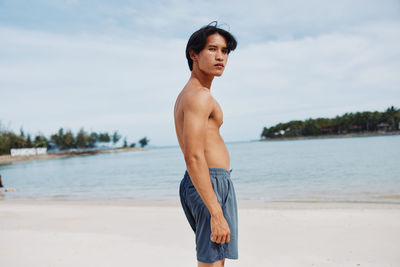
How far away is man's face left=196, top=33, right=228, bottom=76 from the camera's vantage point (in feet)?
6.38

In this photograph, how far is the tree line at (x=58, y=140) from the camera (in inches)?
3799

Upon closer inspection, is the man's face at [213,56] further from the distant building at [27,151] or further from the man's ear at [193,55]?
the distant building at [27,151]

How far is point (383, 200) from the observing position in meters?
9.77

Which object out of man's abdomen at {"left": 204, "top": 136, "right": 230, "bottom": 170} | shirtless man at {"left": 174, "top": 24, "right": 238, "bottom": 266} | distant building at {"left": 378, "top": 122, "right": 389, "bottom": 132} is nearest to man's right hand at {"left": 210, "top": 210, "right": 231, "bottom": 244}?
shirtless man at {"left": 174, "top": 24, "right": 238, "bottom": 266}

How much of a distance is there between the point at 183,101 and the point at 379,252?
3945 millimetres

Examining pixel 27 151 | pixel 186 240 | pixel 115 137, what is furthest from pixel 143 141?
pixel 186 240

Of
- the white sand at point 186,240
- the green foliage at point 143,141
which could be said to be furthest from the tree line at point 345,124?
the white sand at point 186,240

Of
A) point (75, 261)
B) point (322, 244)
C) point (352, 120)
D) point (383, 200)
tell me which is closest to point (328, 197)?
point (383, 200)

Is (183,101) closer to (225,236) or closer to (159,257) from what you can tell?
(225,236)

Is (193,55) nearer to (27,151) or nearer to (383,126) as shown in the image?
(27,151)

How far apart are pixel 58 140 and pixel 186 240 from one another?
124 m

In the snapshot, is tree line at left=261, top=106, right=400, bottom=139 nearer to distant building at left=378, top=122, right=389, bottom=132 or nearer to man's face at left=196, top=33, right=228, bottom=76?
distant building at left=378, top=122, right=389, bottom=132

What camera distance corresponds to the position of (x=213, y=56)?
1.95 metres

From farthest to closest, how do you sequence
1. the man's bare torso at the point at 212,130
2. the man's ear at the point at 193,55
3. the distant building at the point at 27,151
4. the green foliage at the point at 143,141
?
1. the green foliage at the point at 143,141
2. the distant building at the point at 27,151
3. the man's ear at the point at 193,55
4. the man's bare torso at the point at 212,130
